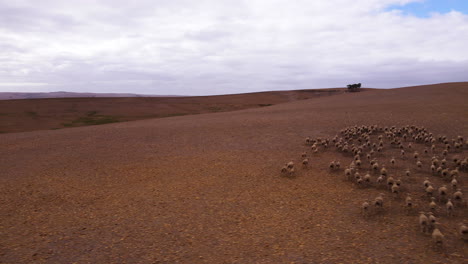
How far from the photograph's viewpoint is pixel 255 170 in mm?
12344

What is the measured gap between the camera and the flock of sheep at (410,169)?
323 inches

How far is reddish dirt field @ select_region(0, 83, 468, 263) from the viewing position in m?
6.75

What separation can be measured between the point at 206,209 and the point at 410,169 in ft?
24.7

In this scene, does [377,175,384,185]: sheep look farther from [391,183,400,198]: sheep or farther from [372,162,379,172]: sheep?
[372,162,379,172]: sheep

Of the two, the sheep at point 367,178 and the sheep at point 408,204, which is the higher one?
the sheep at point 367,178

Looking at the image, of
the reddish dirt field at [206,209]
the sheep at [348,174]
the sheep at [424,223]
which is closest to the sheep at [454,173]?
the reddish dirt field at [206,209]

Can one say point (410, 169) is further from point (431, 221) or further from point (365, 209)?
point (431, 221)

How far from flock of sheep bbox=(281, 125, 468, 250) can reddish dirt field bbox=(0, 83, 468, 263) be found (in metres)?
0.14

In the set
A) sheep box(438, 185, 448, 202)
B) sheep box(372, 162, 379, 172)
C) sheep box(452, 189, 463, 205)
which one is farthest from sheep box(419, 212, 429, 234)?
sheep box(372, 162, 379, 172)

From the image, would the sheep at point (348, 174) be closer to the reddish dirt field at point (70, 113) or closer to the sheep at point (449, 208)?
the sheep at point (449, 208)

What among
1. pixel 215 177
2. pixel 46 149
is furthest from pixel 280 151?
pixel 46 149

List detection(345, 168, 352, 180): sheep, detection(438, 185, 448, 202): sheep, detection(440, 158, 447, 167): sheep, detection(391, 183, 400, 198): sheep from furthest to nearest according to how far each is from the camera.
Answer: detection(440, 158, 447, 167): sheep → detection(345, 168, 352, 180): sheep → detection(391, 183, 400, 198): sheep → detection(438, 185, 448, 202): sheep

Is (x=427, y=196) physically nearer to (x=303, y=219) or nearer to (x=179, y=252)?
(x=303, y=219)

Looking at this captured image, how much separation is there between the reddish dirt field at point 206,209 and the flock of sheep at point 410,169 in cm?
14
